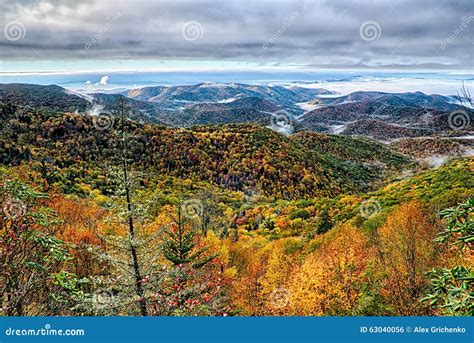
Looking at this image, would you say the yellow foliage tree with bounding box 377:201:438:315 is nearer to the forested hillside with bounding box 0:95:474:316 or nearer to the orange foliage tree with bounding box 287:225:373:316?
the forested hillside with bounding box 0:95:474:316

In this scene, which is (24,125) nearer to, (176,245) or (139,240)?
(176,245)

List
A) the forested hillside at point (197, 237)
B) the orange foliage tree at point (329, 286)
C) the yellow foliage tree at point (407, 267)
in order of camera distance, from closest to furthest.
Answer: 1. the forested hillside at point (197, 237)
2. the yellow foliage tree at point (407, 267)
3. the orange foliage tree at point (329, 286)

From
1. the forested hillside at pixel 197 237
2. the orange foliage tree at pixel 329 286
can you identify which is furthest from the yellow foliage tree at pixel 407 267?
the orange foliage tree at pixel 329 286

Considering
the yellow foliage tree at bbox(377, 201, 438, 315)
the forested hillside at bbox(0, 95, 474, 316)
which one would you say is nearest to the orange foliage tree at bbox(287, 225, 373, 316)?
the forested hillside at bbox(0, 95, 474, 316)

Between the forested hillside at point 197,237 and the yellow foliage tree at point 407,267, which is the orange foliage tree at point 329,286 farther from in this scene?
the yellow foliage tree at point 407,267

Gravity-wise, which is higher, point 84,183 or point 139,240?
point 139,240

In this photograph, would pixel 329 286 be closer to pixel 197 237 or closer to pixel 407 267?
pixel 407 267

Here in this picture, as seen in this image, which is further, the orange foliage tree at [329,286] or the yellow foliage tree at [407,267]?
the orange foliage tree at [329,286]

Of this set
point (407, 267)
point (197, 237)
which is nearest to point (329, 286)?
point (407, 267)

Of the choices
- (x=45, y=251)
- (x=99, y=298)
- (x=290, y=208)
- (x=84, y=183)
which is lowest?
(x=290, y=208)

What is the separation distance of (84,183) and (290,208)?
29702 mm

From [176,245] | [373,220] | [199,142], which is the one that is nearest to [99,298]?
[176,245]

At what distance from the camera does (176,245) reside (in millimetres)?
15062

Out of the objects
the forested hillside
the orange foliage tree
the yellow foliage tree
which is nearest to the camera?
the forested hillside
